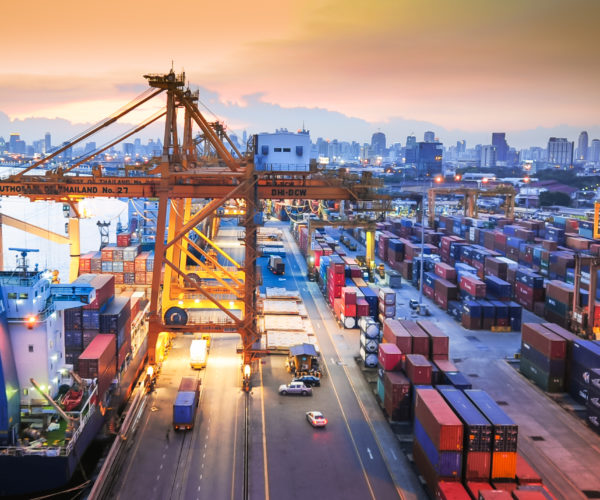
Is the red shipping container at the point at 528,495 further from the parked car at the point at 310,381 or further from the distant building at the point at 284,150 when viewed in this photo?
the distant building at the point at 284,150

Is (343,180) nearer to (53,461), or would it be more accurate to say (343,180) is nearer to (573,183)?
(53,461)

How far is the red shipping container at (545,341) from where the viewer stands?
27188mm

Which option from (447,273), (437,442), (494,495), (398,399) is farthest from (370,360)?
(447,273)

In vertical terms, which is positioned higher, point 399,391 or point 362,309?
point 362,309

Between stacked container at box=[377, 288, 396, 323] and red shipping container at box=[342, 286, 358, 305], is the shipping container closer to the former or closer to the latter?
stacked container at box=[377, 288, 396, 323]

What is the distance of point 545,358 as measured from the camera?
27.6 meters

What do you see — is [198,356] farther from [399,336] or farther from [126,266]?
[126,266]

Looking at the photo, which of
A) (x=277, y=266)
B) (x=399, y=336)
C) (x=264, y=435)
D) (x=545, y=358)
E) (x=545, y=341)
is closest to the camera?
(x=264, y=435)

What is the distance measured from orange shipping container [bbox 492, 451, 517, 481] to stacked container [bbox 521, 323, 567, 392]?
38.1 ft

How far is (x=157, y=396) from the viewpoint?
26.2 meters

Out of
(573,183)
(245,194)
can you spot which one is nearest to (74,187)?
(245,194)

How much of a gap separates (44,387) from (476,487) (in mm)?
16543

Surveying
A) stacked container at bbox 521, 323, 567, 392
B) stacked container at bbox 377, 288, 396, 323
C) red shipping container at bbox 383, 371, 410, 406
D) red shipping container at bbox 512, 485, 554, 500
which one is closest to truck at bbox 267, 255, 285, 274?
stacked container at bbox 377, 288, 396, 323

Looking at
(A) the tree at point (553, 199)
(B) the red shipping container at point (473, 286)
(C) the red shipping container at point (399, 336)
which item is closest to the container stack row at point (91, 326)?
(C) the red shipping container at point (399, 336)
